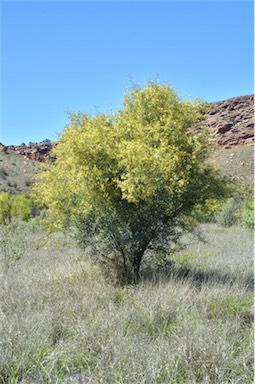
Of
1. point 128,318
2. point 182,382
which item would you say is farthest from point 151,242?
point 182,382

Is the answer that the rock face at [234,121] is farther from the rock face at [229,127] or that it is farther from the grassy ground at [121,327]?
the grassy ground at [121,327]

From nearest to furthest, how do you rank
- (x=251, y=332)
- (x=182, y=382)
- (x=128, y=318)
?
1. (x=182, y=382)
2. (x=251, y=332)
3. (x=128, y=318)

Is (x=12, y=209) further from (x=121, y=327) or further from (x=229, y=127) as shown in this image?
(x=229, y=127)

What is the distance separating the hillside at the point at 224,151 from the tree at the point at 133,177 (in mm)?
26779

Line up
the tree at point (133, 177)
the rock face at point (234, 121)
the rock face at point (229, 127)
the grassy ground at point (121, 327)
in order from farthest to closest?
the rock face at point (234, 121)
the rock face at point (229, 127)
the tree at point (133, 177)
the grassy ground at point (121, 327)

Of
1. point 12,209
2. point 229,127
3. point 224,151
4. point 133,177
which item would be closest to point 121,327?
point 133,177

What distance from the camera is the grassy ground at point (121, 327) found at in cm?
375

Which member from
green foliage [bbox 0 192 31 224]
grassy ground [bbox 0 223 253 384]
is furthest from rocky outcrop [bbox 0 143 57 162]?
grassy ground [bbox 0 223 253 384]

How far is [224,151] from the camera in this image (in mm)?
59719

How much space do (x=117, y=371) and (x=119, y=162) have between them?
4.21 m

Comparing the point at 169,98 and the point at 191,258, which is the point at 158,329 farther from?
the point at 191,258

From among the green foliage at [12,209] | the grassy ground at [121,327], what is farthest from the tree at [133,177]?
the green foliage at [12,209]

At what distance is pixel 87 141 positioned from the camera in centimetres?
738

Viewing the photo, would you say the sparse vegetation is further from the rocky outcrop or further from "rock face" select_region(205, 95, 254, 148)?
"rock face" select_region(205, 95, 254, 148)
